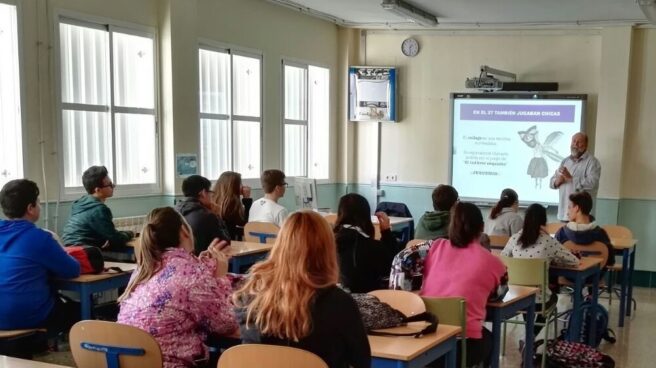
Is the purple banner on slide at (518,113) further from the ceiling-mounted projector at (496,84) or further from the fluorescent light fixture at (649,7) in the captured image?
the fluorescent light fixture at (649,7)

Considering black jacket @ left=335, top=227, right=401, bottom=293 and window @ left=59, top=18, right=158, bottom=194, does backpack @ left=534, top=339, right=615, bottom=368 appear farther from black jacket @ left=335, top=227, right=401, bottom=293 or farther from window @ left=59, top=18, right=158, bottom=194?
window @ left=59, top=18, right=158, bottom=194

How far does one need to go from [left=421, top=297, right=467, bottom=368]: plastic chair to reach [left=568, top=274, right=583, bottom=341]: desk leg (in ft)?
5.96

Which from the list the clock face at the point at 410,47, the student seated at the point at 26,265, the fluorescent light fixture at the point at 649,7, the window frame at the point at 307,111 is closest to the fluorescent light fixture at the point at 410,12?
the clock face at the point at 410,47

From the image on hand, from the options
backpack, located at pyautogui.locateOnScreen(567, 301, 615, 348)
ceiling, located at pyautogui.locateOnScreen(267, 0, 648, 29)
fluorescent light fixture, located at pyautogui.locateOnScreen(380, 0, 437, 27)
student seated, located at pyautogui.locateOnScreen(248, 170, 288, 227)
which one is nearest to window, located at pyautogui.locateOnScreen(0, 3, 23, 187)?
student seated, located at pyautogui.locateOnScreen(248, 170, 288, 227)

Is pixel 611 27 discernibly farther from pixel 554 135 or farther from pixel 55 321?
pixel 55 321

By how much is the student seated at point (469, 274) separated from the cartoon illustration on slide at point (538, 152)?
4920mm

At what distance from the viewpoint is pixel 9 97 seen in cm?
481

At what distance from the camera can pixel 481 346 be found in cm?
324

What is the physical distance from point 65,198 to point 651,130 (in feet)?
20.6

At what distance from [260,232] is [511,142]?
4.02m

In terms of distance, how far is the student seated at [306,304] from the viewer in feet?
6.77

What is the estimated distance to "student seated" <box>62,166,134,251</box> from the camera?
469 cm

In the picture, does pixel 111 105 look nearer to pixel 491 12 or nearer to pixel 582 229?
pixel 582 229

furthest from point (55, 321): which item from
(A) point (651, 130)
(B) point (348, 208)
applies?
(A) point (651, 130)
